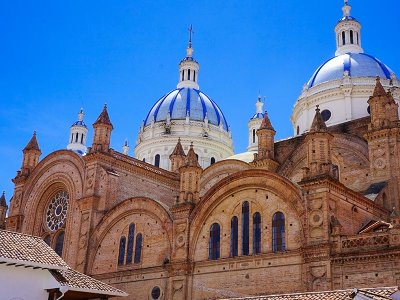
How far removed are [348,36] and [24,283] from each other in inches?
1689

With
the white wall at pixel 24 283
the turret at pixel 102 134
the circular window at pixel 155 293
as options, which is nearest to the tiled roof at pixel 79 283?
the white wall at pixel 24 283

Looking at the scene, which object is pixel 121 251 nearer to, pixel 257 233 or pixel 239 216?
pixel 239 216

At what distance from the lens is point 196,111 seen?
228ft

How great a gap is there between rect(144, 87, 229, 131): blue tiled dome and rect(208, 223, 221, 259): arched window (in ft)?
105

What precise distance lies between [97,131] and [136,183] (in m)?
5.16

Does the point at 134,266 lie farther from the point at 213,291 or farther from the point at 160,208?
the point at 213,291

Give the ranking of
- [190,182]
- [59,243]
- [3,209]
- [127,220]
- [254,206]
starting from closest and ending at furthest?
1. [254,206]
2. [190,182]
3. [127,220]
4. [59,243]
5. [3,209]

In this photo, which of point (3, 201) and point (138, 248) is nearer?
point (138, 248)

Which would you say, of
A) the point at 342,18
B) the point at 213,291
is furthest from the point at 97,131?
the point at 342,18

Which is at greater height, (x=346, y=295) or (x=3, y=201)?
(x=3, y=201)

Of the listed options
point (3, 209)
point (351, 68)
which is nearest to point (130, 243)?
point (3, 209)

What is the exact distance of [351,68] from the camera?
52.4 metres

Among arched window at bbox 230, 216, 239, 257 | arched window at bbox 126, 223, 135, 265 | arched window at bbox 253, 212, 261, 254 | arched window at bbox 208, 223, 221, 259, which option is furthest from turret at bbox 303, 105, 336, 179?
arched window at bbox 126, 223, 135, 265

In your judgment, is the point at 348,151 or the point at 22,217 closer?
the point at 348,151
